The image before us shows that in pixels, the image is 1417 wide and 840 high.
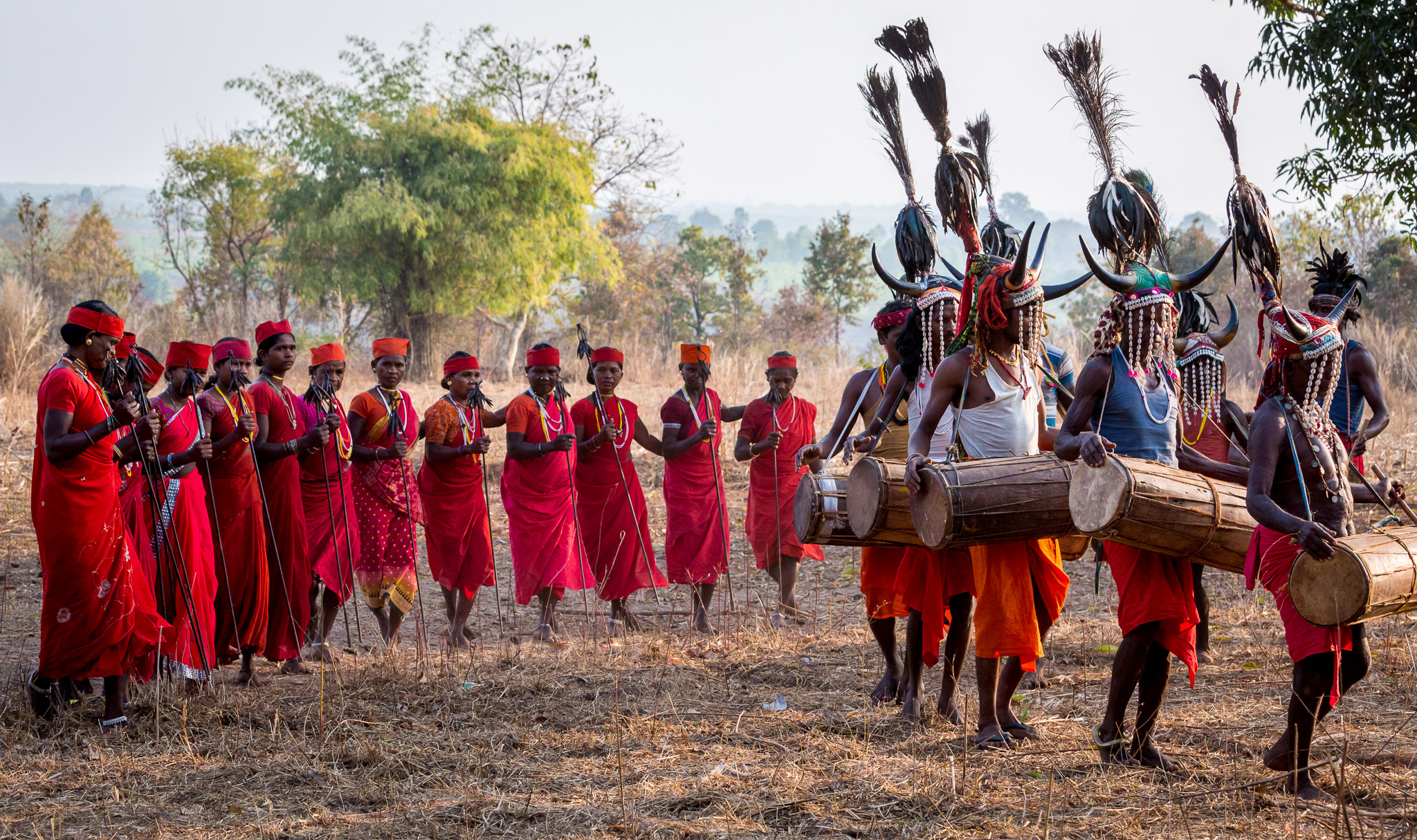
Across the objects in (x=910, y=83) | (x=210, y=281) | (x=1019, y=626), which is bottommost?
(x=1019, y=626)

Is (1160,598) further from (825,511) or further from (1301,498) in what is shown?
(825,511)

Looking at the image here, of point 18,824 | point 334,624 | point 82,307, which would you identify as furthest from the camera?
point 334,624

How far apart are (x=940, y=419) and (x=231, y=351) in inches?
159

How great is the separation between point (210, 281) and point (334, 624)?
2911 cm

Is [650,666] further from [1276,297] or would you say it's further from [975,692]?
[1276,297]

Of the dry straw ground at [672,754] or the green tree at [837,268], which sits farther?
the green tree at [837,268]

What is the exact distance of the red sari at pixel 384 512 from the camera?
721cm

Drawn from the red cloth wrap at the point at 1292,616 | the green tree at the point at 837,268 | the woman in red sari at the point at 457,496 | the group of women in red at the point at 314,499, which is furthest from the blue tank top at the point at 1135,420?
the green tree at the point at 837,268

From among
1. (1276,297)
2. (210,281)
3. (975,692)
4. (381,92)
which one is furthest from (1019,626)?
(210,281)

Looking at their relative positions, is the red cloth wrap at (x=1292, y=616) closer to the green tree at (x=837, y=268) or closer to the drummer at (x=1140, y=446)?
the drummer at (x=1140, y=446)

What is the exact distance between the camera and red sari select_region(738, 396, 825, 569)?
7918 mm

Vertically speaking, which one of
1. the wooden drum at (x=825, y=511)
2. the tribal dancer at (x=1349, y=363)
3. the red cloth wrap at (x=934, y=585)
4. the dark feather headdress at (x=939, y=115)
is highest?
the dark feather headdress at (x=939, y=115)

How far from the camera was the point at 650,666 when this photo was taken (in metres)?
6.39

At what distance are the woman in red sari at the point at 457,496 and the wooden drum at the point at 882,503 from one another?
3035 millimetres
